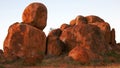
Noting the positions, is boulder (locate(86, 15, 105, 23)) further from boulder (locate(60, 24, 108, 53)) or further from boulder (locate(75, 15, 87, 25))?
boulder (locate(60, 24, 108, 53))

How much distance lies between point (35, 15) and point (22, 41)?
5.11 metres

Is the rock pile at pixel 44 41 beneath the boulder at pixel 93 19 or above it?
beneath

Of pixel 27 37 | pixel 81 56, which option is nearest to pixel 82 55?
pixel 81 56

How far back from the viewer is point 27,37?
43.3m

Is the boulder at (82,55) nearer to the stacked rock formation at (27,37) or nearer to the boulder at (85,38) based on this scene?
the stacked rock formation at (27,37)

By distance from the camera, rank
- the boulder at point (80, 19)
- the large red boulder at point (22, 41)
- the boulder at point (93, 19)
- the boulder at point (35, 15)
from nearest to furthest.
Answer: the large red boulder at point (22, 41)
the boulder at point (35, 15)
the boulder at point (93, 19)
the boulder at point (80, 19)

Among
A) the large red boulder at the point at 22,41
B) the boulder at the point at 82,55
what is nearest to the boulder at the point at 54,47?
the large red boulder at the point at 22,41

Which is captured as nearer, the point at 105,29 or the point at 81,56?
the point at 81,56

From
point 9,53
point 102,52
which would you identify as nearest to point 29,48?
point 9,53

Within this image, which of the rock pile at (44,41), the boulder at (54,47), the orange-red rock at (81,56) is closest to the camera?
the orange-red rock at (81,56)

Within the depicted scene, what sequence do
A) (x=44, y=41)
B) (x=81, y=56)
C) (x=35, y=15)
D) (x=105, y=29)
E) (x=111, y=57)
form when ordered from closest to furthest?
(x=81, y=56), (x=44, y=41), (x=35, y=15), (x=111, y=57), (x=105, y=29)

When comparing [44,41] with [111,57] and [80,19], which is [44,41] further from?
[80,19]

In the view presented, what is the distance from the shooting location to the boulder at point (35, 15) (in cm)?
4609

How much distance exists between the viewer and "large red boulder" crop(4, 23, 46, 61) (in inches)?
1670
